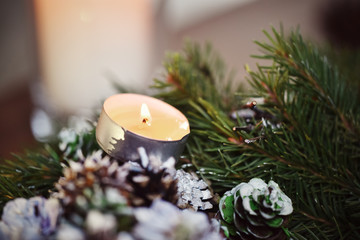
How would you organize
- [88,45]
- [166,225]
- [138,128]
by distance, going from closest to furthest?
[166,225], [138,128], [88,45]

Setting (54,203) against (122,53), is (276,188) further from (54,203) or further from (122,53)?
(122,53)

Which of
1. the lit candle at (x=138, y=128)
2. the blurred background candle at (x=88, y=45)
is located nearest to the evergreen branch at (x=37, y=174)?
the lit candle at (x=138, y=128)

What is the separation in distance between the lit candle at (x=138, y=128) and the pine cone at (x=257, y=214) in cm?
5

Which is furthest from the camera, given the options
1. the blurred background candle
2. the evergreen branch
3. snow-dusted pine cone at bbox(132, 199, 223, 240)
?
the blurred background candle

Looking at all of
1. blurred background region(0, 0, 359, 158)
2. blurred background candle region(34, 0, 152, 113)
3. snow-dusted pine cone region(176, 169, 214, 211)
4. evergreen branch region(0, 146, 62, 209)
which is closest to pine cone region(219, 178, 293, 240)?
snow-dusted pine cone region(176, 169, 214, 211)

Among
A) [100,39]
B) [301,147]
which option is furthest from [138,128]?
[100,39]

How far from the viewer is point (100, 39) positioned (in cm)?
63

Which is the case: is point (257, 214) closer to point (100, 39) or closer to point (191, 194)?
point (191, 194)

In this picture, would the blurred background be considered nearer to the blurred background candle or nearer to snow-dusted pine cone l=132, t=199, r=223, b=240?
the blurred background candle

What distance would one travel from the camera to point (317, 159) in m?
0.22

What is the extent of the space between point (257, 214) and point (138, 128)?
11 centimetres

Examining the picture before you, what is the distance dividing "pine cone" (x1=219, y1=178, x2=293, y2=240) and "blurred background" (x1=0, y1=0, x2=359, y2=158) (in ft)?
0.88

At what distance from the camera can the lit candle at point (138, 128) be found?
0.18 m

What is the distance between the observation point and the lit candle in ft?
0.58
